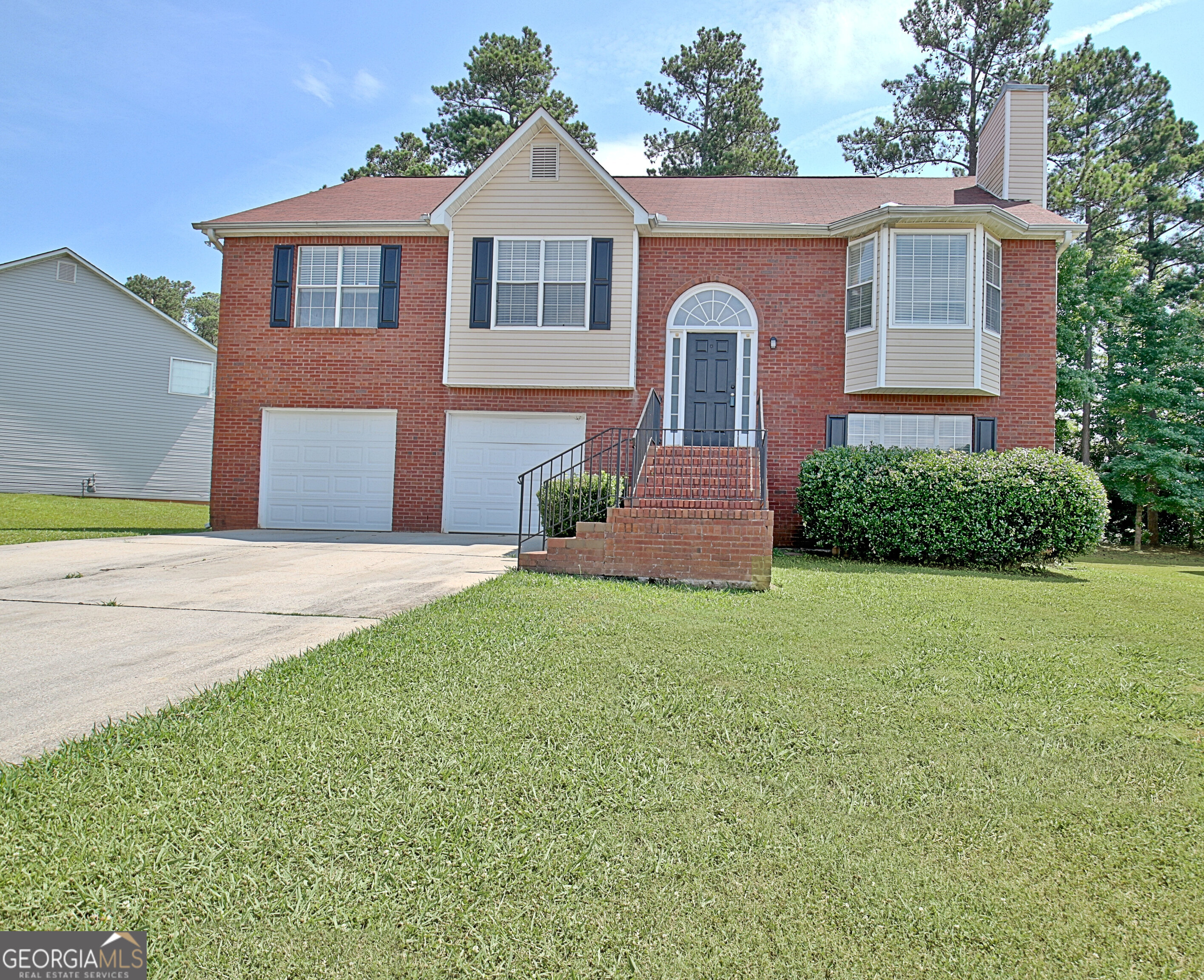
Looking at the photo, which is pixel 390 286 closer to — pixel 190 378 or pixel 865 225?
pixel 865 225

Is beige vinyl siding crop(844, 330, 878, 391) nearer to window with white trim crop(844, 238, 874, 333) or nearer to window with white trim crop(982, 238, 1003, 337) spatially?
window with white trim crop(844, 238, 874, 333)

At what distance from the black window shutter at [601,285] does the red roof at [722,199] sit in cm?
117

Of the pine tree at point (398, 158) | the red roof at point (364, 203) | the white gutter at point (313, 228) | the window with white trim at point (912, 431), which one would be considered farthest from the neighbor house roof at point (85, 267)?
the window with white trim at point (912, 431)

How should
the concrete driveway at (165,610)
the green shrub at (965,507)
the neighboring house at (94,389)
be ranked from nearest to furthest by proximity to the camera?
the concrete driveway at (165,610) < the green shrub at (965,507) < the neighboring house at (94,389)

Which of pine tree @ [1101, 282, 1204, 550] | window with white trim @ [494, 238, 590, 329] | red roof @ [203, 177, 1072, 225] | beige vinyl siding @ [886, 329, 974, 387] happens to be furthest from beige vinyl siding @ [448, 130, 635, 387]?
pine tree @ [1101, 282, 1204, 550]

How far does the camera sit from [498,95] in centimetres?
2672

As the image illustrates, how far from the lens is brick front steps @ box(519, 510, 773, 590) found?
754 centimetres

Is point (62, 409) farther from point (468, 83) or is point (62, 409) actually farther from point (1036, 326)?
point (1036, 326)

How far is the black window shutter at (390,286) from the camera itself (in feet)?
43.4

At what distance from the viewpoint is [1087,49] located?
23047 mm

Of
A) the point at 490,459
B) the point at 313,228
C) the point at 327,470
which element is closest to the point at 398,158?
the point at 313,228

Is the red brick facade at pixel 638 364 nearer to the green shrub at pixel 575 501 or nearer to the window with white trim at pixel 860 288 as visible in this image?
the window with white trim at pixel 860 288

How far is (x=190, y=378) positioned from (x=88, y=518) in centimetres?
933

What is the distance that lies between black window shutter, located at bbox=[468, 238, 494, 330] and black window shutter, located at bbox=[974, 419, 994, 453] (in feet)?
27.7
